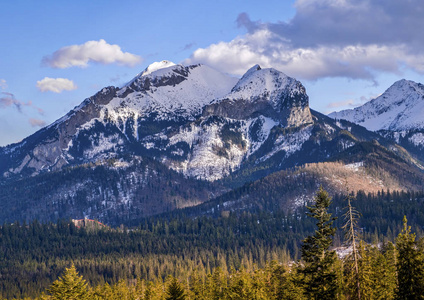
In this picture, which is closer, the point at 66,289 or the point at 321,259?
the point at 321,259

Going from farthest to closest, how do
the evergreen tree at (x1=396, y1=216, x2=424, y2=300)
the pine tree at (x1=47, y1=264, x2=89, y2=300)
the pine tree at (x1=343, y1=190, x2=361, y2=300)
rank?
the pine tree at (x1=47, y1=264, x2=89, y2=300) → the evergreen tree at (x1=396, y1=216, x2=424, y2=300) → the pine tree at (x1=343, y1=190, x2=361, y2=300)

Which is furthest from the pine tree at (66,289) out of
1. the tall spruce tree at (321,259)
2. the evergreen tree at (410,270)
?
the evergreen tree at (410,270)

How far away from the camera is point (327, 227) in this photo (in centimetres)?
8231

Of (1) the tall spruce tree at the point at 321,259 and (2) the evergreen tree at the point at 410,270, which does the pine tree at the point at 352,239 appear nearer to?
(1) the tall spruce tree at the point at 321,259

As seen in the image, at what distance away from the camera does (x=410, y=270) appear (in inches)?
3031

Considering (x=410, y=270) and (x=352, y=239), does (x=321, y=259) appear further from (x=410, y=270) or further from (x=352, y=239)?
(x=410, y=270)

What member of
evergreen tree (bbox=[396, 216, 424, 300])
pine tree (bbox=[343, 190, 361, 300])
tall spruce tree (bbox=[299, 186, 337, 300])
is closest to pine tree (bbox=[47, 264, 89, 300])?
tall spruce tree (bbox=[299, 186, 337, 300])

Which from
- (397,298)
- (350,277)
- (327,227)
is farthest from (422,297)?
(327,227)

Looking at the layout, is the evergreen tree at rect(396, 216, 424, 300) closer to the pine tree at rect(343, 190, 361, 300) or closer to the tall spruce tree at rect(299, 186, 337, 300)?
the pine tree at rect(343, 190, 361, 300)

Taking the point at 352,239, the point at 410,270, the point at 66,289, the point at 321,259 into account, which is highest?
the point at 352,239

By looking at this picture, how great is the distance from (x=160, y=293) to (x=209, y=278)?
13.0 m

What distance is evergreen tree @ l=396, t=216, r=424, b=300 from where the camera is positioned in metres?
76.2

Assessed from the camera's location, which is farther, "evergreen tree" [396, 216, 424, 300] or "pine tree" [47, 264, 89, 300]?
"pine tree" [47, 264, 89, 300]

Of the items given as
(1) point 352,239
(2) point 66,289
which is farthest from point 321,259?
(2) point 66,289
